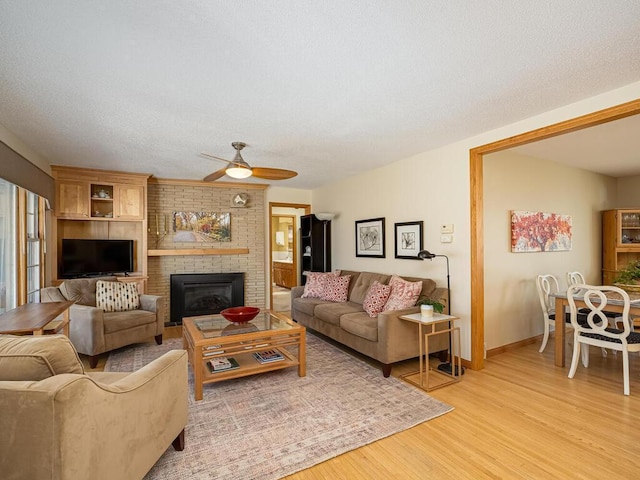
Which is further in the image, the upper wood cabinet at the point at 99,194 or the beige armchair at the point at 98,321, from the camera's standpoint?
the upper wood cabinet at the point at 99,194

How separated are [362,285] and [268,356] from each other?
5.93 ft

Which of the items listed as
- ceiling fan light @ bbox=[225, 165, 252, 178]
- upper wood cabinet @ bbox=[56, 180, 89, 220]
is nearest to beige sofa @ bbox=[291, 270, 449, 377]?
ceiling fan light @ bbox=[225, 165, 252, 178]

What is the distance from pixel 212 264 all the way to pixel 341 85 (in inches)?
173

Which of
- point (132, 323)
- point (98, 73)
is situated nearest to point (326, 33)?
point (98, 73)

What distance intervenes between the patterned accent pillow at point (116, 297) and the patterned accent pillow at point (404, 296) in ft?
10.4

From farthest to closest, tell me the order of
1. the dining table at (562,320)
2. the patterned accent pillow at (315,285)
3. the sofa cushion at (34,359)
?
1. the patterned accent pillow at (315,285)
2. the dining table at (562,320)
3. the sofa cushion at (34,359)

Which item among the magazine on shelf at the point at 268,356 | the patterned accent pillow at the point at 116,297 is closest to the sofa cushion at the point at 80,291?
the patterned accent pillow at the point at 116,297

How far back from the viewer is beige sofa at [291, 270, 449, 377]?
321 cm

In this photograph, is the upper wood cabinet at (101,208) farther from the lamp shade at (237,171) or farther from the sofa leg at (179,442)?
the sofa leg at (179,442)

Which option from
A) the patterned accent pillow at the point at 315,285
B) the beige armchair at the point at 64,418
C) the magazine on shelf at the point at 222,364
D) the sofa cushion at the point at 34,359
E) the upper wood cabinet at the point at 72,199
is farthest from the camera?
the patterned accent pillow at the point at 315,285

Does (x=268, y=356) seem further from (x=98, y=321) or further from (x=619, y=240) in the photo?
(x=619, y=240)

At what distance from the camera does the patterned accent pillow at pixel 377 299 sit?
3760mm

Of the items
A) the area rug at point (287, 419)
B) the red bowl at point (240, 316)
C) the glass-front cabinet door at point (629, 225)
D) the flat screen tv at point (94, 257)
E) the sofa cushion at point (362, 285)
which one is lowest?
the area rug at point (287, 419)

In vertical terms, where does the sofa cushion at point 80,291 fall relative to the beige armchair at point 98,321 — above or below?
above
